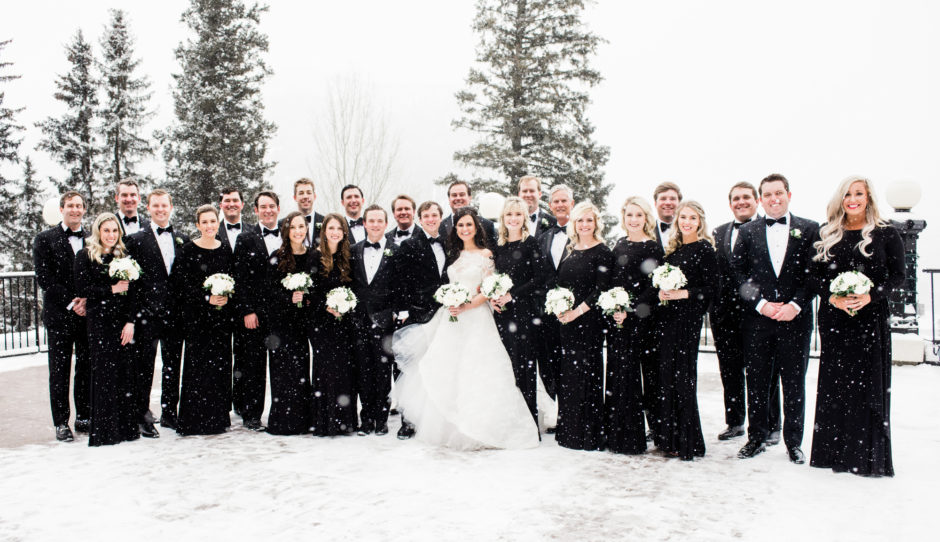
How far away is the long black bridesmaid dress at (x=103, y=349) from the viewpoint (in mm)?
6227

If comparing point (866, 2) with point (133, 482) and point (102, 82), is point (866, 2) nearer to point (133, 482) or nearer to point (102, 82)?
point (102, 82)

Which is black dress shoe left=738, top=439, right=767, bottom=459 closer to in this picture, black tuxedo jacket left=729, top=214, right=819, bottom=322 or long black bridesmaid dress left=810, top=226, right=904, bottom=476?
long black bridesmaid dress left=810, top=226, right=904, bottom=476

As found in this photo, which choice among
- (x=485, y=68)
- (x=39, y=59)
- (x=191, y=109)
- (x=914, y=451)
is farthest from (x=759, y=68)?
(x=39, y=59)

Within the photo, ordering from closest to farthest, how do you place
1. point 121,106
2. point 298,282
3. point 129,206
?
point 298,282 → point 129,206 → point 121,106

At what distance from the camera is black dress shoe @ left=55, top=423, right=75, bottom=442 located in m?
6.44

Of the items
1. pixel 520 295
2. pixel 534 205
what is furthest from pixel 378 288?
pixel 534 205

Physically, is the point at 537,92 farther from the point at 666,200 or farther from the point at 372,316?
the point at 372,316

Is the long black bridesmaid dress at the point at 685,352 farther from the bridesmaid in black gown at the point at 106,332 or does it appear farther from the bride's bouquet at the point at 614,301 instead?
the bridesmaid in black gown at the point at 106,332

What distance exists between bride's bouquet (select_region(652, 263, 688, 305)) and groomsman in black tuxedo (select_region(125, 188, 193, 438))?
4737mm

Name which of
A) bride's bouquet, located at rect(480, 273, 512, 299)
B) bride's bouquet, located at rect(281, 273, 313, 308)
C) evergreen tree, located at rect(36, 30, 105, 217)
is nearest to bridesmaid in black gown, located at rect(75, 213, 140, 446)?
bride's bouquet, located at rect(281, 273, 313, 308)

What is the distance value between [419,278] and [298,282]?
4.19 feet

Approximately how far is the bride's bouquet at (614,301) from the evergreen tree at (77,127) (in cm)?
2875

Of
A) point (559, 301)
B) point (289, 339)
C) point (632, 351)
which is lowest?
point (632, 351)

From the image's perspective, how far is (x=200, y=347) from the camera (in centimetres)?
670
